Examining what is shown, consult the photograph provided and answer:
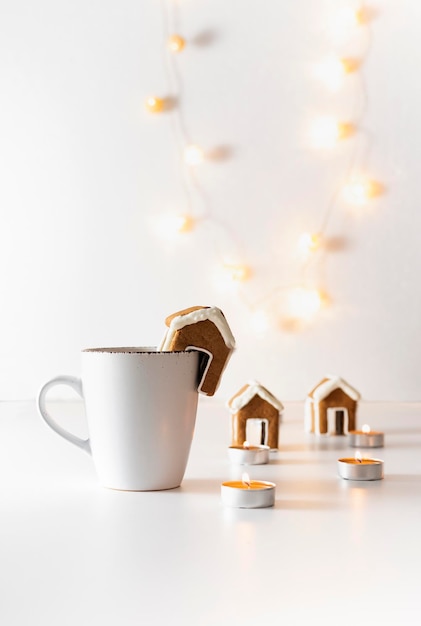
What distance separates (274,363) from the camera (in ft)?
5.20

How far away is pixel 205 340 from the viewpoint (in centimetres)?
73

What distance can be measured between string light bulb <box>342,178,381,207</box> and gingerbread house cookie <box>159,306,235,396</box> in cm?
93

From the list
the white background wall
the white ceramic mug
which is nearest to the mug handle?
the white ceramic mug

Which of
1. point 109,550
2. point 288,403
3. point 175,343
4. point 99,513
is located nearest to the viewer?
point 109,550

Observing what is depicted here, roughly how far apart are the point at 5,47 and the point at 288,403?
2.86ft

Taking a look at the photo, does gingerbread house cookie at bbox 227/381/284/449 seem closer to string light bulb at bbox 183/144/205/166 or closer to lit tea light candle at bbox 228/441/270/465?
lit tea light candle at bbox 228/441/270/465

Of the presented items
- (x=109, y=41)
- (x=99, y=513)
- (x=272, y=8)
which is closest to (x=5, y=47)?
(x=109, y=41)

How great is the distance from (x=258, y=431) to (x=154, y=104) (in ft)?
2.46

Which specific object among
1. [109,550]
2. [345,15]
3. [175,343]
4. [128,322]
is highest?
[345,15]

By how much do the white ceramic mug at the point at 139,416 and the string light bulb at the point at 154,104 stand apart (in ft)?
3.12

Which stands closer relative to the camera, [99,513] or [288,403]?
[99,513]

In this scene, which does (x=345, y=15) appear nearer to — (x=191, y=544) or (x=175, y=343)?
(x=175, y=343)

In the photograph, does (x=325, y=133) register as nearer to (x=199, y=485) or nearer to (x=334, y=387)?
(x=334, y=387)

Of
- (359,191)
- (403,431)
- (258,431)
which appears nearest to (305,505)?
(258,431)
